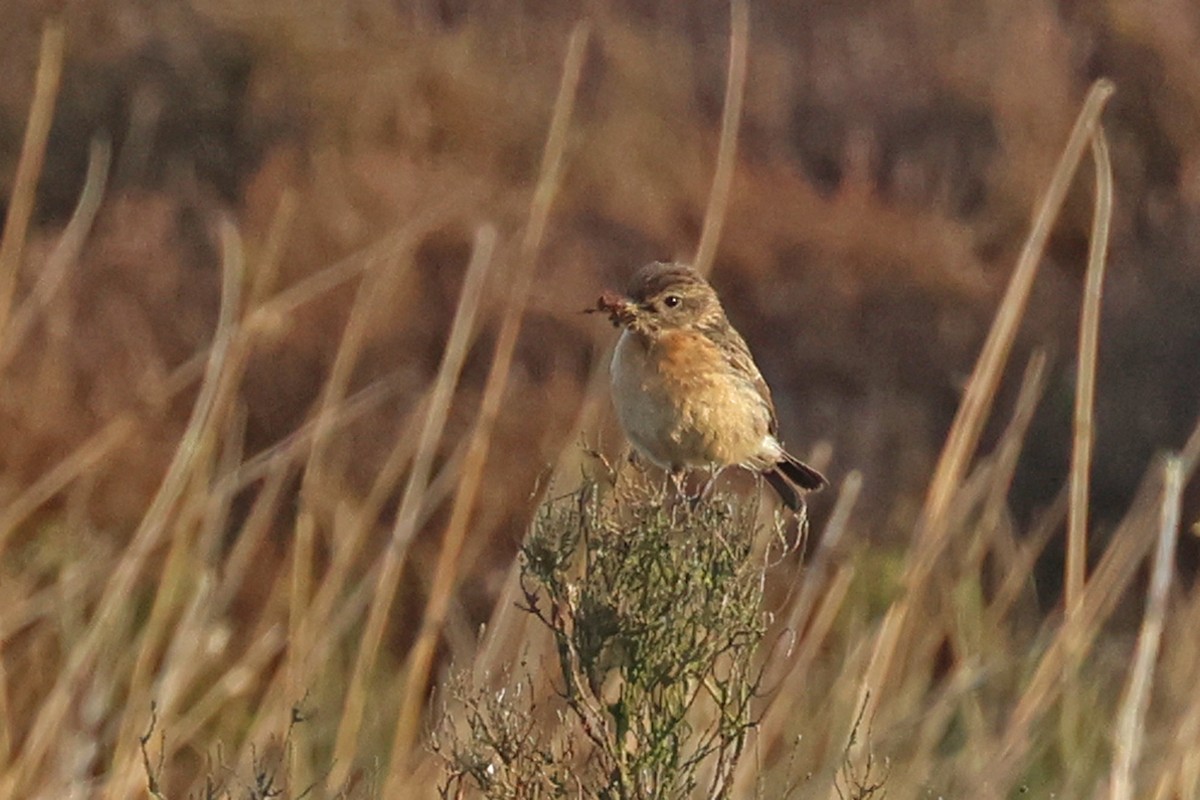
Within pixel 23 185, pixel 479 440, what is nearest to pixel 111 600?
pixel 479 440

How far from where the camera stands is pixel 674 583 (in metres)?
2.11

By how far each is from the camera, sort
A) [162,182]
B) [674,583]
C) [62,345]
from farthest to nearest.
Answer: [162,182], [62,345], [674,583]

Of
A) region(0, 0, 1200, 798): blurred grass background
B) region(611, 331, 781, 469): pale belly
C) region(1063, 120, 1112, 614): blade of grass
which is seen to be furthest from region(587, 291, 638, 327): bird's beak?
region(0, 0, 1200, 798): blurred grass background

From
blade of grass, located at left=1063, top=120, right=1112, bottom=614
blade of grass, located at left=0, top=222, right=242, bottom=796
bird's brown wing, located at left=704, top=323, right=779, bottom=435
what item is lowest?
blade of grass, located at left=0, top=222, right=242, bottom=796

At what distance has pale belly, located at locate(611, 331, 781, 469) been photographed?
340 cm

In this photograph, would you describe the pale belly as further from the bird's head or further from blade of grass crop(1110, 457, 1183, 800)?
blade of grass crop(1110, 457, 1183, 800)

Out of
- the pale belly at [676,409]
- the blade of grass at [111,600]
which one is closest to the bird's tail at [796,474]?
the pale belly at [676,409]

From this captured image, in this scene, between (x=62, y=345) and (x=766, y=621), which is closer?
(x=766, y=621)

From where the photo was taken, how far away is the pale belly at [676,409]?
11.2ft

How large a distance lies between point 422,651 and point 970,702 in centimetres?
132

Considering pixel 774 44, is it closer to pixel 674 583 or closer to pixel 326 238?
pixel 326 238

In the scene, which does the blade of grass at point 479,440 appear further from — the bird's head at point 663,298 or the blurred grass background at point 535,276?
the blurred grass background at point 535,276

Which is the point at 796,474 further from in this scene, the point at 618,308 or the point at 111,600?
the point at 111,600

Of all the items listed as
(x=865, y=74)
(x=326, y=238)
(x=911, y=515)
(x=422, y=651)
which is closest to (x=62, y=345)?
(x=326, y=238)
